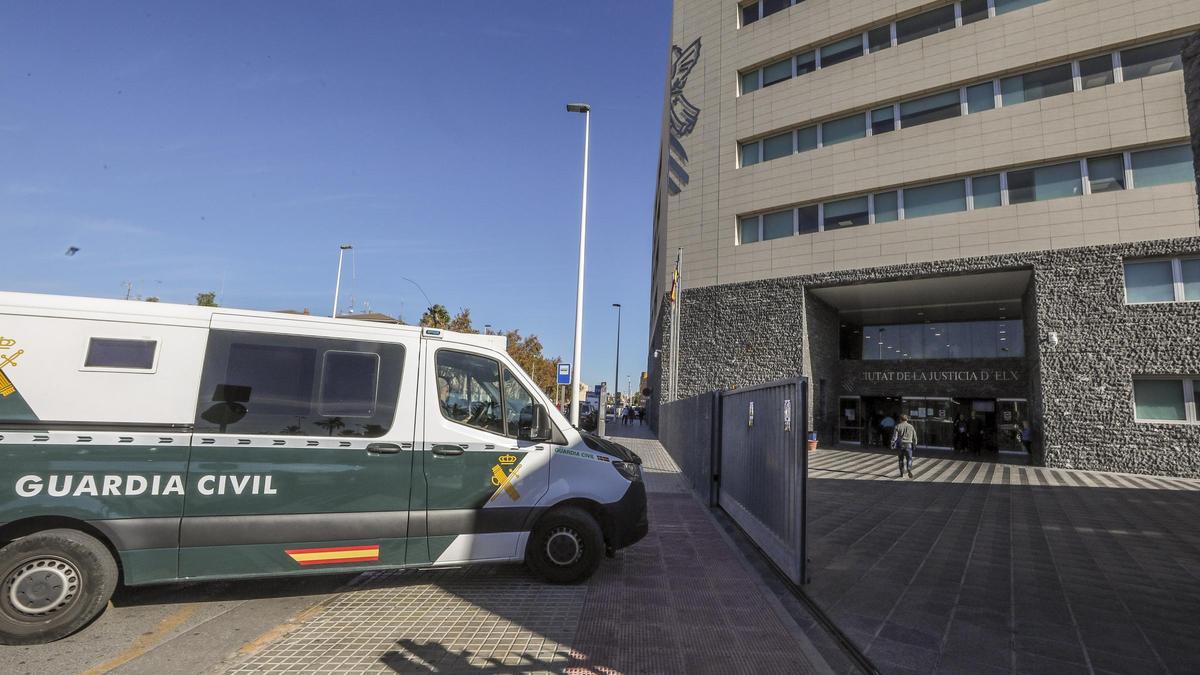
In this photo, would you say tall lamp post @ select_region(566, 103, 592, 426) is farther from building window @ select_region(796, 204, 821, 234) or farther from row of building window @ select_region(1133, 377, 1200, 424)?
row of building window @ select_region(1133, 377, 1200, 424)

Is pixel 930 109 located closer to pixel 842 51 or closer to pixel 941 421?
pixel 842 51

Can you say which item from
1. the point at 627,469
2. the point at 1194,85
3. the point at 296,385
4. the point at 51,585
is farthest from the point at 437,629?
the point at 1194,85

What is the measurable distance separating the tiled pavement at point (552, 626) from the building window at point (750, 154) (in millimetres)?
21039

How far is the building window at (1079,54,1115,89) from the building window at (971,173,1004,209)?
347 centimetres

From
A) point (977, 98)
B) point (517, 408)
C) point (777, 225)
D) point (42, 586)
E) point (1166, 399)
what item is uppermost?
point (977, 98)

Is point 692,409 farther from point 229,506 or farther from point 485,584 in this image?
point 229,506

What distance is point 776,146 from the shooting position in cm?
2327

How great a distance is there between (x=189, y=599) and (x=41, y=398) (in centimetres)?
193

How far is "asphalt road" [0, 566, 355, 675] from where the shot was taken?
136 inches

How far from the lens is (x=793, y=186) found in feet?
72.2

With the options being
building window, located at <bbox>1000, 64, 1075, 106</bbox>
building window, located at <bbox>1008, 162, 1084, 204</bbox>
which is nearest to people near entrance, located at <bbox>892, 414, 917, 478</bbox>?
building window, located at <bbox>1008, 162, 1084, 204</bbox>

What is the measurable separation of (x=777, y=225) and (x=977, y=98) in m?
7.68

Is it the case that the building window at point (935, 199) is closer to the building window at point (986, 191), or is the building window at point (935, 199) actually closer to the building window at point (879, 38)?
the building window at point (986, 191)

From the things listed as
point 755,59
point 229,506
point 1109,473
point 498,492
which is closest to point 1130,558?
point 498,492
